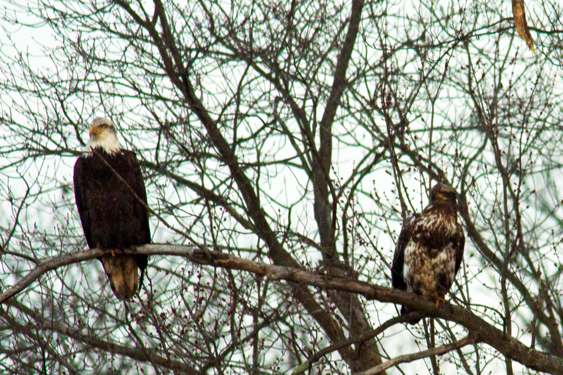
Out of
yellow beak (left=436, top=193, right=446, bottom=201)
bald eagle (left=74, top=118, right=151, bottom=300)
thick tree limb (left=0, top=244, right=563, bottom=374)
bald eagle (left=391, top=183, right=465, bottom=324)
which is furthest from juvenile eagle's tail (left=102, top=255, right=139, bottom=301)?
yellow beak (left=436, top=193, right=446, bottom=201)

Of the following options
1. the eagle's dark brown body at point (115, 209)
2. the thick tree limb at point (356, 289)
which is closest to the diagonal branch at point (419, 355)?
the thick tree limb at point (356, 289)

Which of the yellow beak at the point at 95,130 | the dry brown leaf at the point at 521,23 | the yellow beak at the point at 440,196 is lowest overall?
the yellow beak at the point at 440,196

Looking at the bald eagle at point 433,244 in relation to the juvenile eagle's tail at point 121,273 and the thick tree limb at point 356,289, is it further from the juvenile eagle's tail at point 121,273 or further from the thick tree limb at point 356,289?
the juvenile eagle's tail at point 121,273

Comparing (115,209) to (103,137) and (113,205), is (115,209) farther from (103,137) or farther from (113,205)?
(103,137)

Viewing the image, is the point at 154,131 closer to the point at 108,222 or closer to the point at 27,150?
the point at 27,150

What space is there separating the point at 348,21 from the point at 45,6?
9.72 ft

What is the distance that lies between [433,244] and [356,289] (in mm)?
1292

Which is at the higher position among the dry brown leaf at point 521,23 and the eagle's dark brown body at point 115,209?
the dry brown leaf at point 521,23

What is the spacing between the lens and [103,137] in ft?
18.1

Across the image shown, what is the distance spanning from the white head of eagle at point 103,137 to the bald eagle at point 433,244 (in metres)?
2.32

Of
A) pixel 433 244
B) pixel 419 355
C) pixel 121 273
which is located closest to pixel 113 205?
pixel 121 273

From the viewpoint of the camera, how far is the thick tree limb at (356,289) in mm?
4004

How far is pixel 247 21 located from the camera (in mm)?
6105

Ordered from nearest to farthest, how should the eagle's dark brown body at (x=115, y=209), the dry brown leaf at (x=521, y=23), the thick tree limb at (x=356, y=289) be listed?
the thick tree limb at (x=356, y=289), the dry brown leaf at (x=521, y=23), the eagle's dark brown body at (x=115, y=209)
